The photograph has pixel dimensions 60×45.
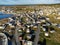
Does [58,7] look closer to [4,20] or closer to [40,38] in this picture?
[40,38]

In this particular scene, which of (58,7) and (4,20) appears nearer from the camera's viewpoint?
(4,20)

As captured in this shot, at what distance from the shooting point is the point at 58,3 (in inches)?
132

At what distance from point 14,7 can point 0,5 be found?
0.97ft

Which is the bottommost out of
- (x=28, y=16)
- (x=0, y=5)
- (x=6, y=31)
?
(x=6, y=31)

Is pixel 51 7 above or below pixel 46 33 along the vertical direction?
above

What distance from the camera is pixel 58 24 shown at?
3098mm

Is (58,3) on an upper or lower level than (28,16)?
upper

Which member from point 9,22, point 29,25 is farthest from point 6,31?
point 29,25

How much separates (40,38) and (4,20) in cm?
82

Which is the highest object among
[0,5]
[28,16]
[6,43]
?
[0,5]

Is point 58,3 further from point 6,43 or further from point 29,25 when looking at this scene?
point 6,43

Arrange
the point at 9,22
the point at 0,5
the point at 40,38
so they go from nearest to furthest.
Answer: the point at 40,38
the point at 9,22
the point at 0,5

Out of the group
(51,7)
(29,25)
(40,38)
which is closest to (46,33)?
(40,38)

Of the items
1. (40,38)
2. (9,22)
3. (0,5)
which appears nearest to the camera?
(40,38)
